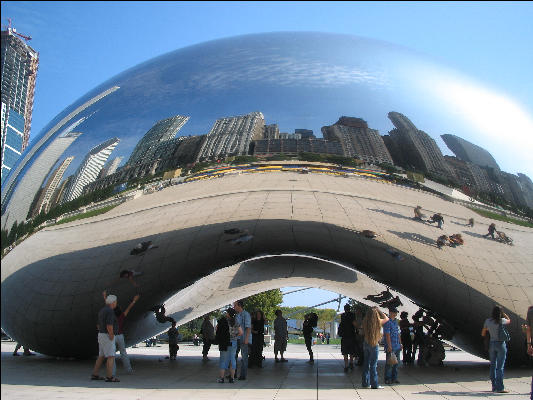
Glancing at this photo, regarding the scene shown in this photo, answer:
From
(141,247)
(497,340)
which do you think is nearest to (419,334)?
(497,340)

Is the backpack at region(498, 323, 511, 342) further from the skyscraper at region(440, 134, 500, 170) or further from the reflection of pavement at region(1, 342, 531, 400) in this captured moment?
the skyscraper at region(440, 134, 500, 170)

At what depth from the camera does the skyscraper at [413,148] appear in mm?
5824

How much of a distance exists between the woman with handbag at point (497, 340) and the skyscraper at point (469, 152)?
1678 mm

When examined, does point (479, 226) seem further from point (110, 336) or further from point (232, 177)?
point (110, 336)

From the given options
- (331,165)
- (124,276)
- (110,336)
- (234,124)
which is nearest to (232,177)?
(234,124)

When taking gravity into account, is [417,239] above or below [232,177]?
below

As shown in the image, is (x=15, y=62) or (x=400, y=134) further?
(x=400, y=134)

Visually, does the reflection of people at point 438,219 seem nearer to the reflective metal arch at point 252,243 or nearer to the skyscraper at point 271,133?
the reflective metal arch at point 252,243

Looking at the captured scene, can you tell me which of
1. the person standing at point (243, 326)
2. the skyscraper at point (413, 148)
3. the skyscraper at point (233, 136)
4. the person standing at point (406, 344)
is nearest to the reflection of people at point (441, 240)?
the skyscraper at point (413, 148)

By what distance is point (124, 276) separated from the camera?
5746 mm

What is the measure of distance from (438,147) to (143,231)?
3477mm

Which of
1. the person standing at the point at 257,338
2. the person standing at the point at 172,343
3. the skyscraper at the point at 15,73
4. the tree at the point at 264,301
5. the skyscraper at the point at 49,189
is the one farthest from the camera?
the tree at the point at 264,301

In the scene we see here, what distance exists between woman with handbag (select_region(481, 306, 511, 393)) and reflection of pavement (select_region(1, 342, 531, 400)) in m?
0.18

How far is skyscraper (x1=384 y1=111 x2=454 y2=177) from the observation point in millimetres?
5824
